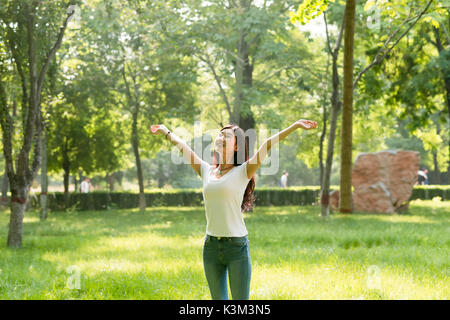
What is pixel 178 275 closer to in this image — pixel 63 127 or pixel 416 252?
pixel 416 252

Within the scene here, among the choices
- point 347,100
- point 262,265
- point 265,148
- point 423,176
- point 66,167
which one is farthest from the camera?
point 423,176

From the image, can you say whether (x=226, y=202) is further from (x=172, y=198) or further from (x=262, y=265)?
(x=172, y=198)

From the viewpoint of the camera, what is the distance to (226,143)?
435 cm

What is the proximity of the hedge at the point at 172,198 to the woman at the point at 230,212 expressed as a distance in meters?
28.3

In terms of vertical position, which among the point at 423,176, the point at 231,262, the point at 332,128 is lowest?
the point at 231,262

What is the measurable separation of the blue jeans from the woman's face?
73cm

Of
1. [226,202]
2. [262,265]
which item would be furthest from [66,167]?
[226,202]

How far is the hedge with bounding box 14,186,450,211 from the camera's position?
3209cm

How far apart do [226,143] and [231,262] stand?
1.01 m

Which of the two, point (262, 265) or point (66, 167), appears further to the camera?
point (66, 167)

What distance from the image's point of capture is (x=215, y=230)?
4219 mm

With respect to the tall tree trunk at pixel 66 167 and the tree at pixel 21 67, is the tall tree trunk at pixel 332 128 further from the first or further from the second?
the tall tree trunk at pixel 66 167

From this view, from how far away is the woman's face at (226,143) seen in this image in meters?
4.33
